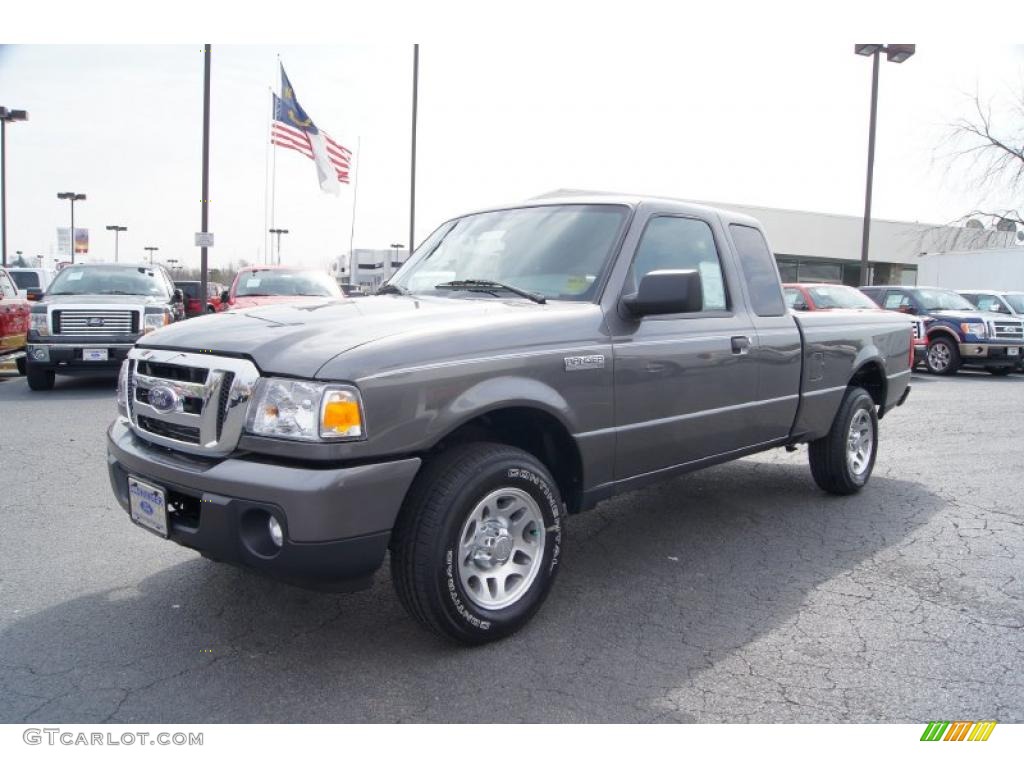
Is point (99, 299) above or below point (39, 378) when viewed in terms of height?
above

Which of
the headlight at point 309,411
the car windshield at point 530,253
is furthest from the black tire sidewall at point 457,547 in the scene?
the car windshield at point 530,253

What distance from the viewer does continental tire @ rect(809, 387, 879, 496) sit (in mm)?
5594

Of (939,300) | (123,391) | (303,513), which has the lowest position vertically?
(303,513)

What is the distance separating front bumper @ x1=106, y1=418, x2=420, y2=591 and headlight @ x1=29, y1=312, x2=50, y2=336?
8.90m

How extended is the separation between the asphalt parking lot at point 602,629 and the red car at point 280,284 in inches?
269

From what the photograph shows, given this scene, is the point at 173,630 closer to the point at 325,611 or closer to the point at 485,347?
the point at 325,611

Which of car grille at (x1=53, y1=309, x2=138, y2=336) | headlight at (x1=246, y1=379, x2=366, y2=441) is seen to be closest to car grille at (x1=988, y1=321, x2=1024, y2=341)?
car grille at (x1=53, y1=309, x2=138, y2=336)

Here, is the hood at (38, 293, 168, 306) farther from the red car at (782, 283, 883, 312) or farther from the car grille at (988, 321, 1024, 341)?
the car grille at (988, 321, 1024, 341)

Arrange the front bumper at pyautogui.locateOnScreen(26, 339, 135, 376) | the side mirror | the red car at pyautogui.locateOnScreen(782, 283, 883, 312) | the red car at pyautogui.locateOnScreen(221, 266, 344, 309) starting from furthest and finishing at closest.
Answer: the red car at pyautogui.locateOnScreen(782, 283, 883, 312), the red car at pyautogui.locateOnScreen(221, 266, 344, 309), the front bumper at pyautogui.locateOnScreen(26, 339, 135, 376), the side mirror

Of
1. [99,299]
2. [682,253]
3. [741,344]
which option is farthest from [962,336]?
[99,299]

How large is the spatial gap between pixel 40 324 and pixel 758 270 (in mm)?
9443

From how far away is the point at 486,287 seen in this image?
4.09m

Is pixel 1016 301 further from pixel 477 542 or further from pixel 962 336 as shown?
pixel 477 542
